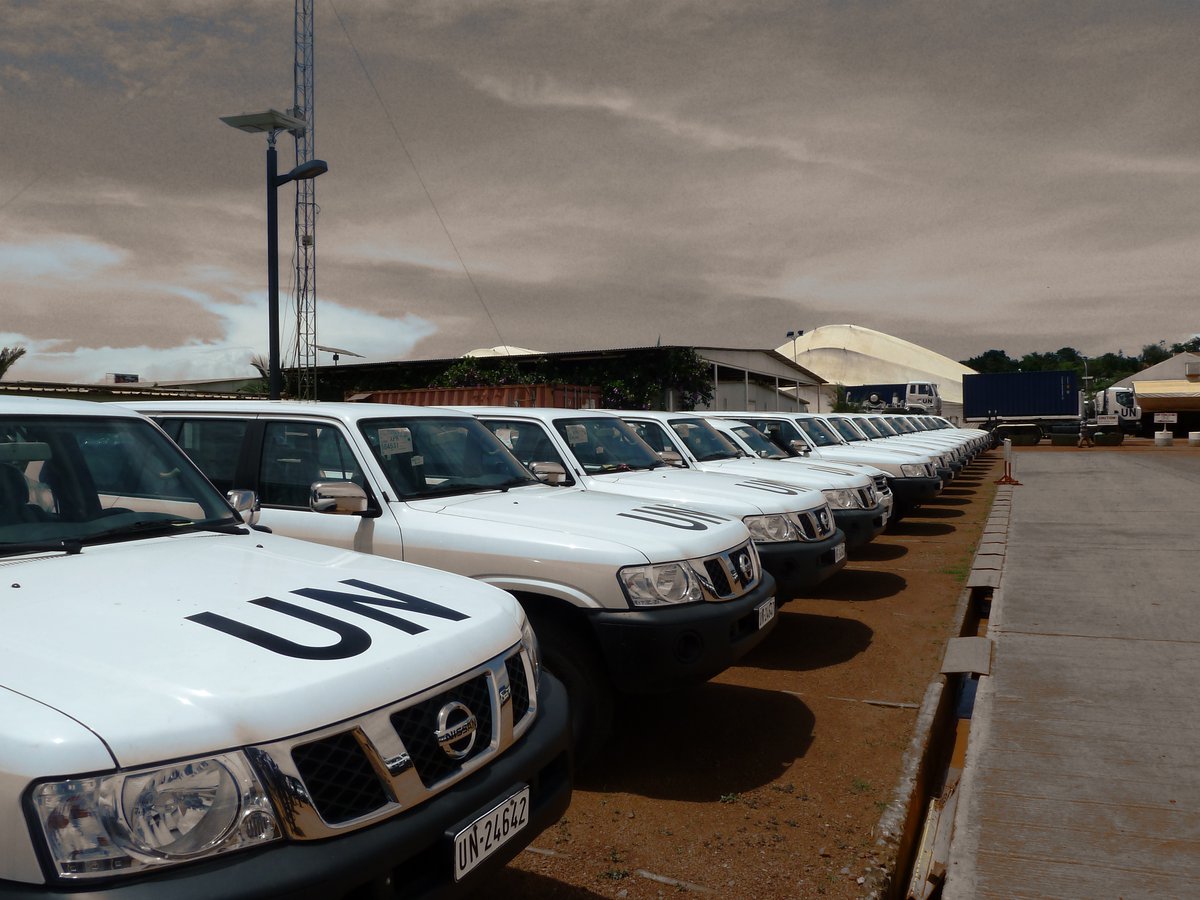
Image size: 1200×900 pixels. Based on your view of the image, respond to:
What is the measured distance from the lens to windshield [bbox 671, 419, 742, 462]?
30.5ft

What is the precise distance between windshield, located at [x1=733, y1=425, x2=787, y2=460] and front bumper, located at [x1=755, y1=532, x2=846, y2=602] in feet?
12.3

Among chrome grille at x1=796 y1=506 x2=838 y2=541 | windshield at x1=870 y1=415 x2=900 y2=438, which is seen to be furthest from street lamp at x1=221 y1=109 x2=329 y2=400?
windshield at x1=870 y1=415 x2=900 y2=438

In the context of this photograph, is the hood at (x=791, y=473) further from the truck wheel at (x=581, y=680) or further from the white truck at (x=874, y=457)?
the truck wheel at (x=581, y=680)

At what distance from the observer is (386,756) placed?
2.14 meters

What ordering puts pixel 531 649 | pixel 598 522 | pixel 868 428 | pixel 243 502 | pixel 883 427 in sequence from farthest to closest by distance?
pixel 883 427 → pixel 868 428 → pixel 598 522 → pixel 243 502 → pixel 531 649

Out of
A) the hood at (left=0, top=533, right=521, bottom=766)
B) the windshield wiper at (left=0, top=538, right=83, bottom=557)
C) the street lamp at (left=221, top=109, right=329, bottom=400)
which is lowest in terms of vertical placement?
the hood at (left=0, top=533, right=521, bottom=766)

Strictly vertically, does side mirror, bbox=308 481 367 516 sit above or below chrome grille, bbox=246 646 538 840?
above

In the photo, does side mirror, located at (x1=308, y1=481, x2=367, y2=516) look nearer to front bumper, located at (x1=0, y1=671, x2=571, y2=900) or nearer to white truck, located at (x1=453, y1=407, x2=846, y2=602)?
front bumper, located at (x1=0, y1=671, x2=571, y2=900)

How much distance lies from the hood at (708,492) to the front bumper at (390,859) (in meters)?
3.63

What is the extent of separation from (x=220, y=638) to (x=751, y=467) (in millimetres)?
7171

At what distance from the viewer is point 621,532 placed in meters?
A: 4.19

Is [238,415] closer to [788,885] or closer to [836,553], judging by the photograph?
[788,885]

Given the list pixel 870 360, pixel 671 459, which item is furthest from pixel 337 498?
pixel 870 360

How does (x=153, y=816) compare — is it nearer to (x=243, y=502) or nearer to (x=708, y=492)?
(x=243, y=502)
